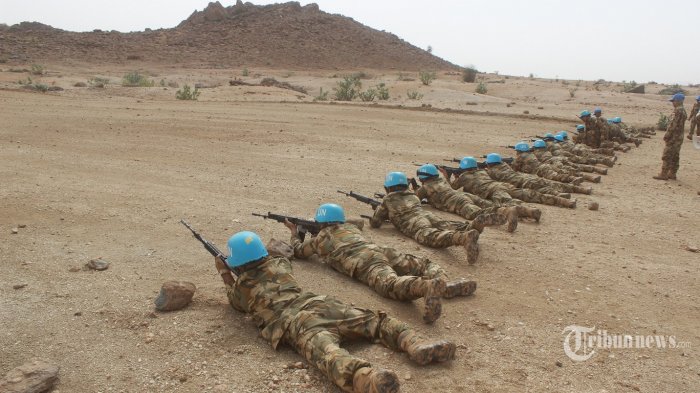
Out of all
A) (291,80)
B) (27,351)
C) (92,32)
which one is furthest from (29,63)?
(27,351)

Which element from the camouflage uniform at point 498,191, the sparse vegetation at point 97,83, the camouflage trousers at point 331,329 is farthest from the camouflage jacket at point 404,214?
the sparse vegetation at point 97,83

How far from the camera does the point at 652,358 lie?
14.7 ft

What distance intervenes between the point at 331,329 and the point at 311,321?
0.58 feet

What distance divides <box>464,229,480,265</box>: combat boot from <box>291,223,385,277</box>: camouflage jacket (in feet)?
4.23

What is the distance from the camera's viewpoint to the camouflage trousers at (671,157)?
12.3 metres

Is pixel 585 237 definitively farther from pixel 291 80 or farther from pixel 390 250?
pixel 291 80

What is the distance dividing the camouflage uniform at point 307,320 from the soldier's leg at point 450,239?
241cm

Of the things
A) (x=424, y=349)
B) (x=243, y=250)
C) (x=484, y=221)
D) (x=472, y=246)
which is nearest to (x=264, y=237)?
(x=243, y=250)

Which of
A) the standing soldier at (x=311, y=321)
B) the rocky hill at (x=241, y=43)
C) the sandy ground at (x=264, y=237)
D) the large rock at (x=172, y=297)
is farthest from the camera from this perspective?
the rocky hill at (x=241, y=43)

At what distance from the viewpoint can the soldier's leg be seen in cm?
645

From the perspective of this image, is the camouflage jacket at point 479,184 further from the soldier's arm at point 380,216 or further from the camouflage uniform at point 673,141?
the camouflage uniform at point 673,141

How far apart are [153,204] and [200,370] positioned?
475 centimetres

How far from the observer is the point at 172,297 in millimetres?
4855

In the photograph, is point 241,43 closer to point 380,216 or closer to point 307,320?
point 380,216
